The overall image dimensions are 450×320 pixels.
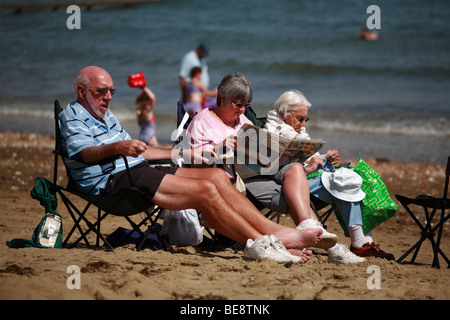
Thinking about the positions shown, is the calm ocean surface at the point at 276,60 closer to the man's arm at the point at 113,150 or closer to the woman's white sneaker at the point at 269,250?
the woman's white sneaker at the point at 269,250

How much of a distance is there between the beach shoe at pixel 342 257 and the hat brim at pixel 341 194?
36cm

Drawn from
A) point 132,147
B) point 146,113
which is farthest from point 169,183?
point 146,113

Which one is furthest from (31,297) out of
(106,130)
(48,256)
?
A: (106,130)

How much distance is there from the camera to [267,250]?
12.6 feet

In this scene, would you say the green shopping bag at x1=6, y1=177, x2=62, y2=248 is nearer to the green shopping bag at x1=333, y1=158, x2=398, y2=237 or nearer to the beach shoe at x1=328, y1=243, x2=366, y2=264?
the beach shoe at x1=328, y1=243, x2=366, y2=264

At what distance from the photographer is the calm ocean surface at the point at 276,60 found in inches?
488

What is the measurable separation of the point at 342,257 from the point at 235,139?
1076 millimetres

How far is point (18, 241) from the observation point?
405 centimetres

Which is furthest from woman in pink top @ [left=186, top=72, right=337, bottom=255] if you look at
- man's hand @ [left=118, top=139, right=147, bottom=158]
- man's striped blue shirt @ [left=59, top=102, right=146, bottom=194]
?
man's hand @ [left=118, top=139, right=147, bottom=158]

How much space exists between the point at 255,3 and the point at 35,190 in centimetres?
1970

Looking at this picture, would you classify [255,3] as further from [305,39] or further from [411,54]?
[411,54]

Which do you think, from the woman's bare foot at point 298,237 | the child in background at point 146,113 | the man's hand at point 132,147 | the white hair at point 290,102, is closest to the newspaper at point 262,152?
the white hair at point 290,102

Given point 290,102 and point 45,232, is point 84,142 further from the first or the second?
point 290,102

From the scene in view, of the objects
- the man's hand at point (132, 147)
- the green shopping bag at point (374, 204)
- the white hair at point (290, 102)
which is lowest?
the green shopping bag at point (374, 204)
